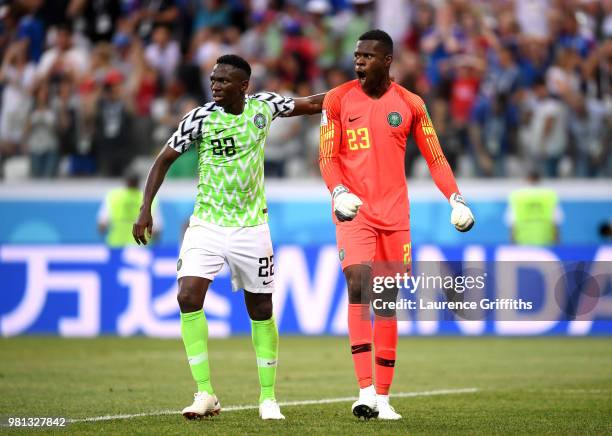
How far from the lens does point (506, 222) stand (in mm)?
18641

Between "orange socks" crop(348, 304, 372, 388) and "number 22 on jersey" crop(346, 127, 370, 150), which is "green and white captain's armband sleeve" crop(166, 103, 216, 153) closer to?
"number 22 on jersey" crop(346, 127, 370, 150)

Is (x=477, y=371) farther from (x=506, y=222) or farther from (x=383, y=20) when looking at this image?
(x=383, y=20)

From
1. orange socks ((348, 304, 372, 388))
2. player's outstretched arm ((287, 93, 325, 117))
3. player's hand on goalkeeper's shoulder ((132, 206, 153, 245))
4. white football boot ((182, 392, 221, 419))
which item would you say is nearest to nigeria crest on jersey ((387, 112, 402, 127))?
player's outstretched arm ((287, 93, 325, 117))

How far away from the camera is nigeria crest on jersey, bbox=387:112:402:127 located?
8.02 m

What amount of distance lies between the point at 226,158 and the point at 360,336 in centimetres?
147

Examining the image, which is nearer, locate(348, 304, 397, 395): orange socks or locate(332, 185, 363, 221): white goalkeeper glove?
locate(332, 185, 363, 221): white goalkeeper glove

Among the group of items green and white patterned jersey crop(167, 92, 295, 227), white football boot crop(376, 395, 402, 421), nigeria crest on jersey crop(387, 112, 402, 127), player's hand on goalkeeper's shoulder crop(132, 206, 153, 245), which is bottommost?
white football boot crop(376, 395, 402, 421)

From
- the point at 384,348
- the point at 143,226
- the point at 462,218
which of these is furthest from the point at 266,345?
the point at 462,218

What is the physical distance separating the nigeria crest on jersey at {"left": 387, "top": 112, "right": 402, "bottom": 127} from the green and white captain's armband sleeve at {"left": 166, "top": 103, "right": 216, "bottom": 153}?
119 cm

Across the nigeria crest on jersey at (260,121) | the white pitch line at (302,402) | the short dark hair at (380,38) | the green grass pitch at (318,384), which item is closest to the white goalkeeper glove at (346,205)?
the nigeria crest on jersey at (260,121)

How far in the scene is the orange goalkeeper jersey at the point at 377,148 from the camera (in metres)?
8.02

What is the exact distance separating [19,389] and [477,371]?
4542mm

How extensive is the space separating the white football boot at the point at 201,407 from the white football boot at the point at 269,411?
32 centimetres

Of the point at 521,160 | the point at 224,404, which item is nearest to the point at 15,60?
the point at 521,160
